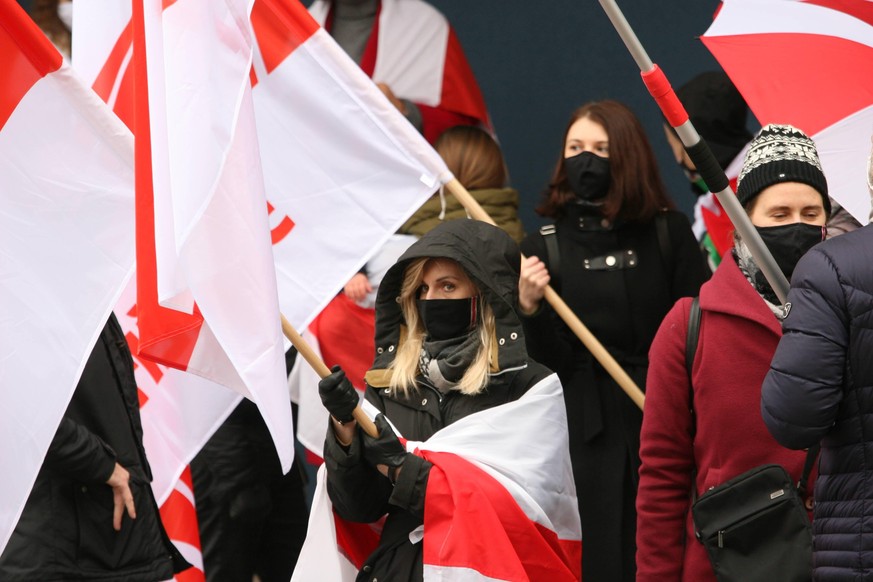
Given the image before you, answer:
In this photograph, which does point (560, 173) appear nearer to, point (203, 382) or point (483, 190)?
point (483, 190)

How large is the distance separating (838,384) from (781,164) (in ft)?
2.76

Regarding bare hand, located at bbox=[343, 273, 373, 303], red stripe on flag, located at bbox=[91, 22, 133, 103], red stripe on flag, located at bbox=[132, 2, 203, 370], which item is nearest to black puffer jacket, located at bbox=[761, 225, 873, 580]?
red stripe on flag, located at bbox=[132, 2, 203, 370]

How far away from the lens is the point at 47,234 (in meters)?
4.32

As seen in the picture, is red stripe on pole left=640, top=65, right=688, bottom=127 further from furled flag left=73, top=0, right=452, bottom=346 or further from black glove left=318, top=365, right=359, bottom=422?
furled flag left=73, top=0, right=452, bottom=346

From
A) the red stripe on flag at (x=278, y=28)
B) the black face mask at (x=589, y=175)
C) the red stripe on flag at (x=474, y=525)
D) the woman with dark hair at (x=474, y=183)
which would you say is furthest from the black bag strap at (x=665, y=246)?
the red stripe on flag at (x=474, y=525)

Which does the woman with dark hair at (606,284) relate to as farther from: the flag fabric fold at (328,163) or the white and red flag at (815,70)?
the white and red flag at (815,70)

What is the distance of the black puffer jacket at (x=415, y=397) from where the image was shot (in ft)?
14.7

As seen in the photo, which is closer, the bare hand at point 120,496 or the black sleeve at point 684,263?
the bare hand at point 120,496

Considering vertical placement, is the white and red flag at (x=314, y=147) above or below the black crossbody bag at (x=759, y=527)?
above

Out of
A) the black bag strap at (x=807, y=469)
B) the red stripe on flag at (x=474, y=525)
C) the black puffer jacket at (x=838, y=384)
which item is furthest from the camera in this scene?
the red stripe on flag at (x=474, y=525)

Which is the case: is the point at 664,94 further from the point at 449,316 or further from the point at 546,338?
the point at 546,338

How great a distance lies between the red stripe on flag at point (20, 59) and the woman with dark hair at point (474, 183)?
236 cm

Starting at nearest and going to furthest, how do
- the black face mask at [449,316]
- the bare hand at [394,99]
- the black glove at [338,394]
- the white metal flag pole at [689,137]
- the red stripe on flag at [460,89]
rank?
the white metal flag pole at [689,137] → the black glove at [338,394] → the black face mask at [449,316] → the bare hand at [394,99] → the red stripe on flag at [460,89]

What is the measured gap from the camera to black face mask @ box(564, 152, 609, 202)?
5938 mm
